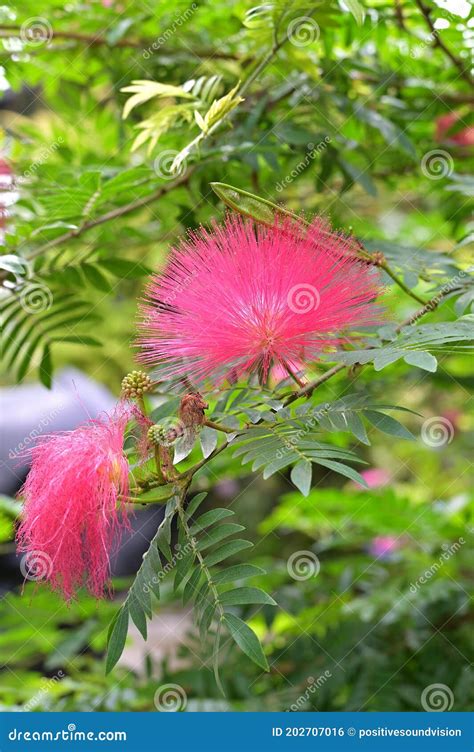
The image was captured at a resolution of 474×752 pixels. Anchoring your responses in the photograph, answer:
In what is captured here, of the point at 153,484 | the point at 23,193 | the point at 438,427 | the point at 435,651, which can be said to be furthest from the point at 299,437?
the point at 438,427

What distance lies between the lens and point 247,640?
863 millimetres

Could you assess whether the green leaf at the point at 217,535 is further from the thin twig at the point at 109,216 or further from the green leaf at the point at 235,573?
the thin twig at the point at 109,216

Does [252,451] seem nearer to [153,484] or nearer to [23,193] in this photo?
[153,484]

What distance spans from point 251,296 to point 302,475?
8.9 inches

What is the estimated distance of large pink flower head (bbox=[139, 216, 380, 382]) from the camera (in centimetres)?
93

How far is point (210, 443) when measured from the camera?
91 centimetres

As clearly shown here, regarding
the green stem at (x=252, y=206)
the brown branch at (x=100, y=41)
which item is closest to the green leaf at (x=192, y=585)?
the green stem at (x=252, y=206)

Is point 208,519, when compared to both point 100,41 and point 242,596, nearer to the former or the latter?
point 242,596

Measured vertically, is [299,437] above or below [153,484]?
above

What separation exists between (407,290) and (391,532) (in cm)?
115

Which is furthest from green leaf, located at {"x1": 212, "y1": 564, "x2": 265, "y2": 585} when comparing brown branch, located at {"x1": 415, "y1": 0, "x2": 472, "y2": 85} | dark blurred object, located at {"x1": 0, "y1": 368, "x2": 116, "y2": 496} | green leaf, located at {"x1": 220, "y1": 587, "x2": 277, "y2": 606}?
dark blurred object, located at {"x1": 0, "y1": 368, "x2": 116, "y2": 496}

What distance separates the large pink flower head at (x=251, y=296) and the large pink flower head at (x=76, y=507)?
0.43 feet

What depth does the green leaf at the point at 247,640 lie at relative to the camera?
2.80 feet

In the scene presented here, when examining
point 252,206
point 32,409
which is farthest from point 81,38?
point 32,409
